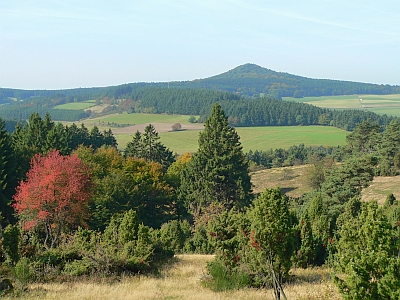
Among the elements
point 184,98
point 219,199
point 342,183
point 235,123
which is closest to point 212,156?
point 219,199

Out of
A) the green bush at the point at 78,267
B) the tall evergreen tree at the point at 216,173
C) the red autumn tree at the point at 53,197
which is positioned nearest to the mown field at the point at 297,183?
the tall evergreen tree at the point at 216,173

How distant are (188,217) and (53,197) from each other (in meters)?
21.5

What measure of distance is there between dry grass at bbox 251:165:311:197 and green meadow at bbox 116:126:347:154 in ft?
81.5

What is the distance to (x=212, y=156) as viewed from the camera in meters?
49.2

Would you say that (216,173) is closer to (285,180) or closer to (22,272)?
(285,180)

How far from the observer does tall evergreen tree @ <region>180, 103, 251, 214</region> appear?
47469 mm

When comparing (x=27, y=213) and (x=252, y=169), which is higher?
(x=27, y=213)

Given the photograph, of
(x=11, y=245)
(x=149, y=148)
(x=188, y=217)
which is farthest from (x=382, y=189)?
(x=11, y=245)

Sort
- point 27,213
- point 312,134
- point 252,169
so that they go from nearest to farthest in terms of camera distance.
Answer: point 27,213 < point 252,169 < point 312,134

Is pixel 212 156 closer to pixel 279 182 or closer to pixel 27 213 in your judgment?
pixel 27 213

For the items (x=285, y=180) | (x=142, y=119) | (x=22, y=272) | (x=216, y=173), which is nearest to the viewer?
(x=22, y=272)

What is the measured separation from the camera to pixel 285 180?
75188 millimetres

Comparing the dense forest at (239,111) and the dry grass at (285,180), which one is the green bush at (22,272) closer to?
the dry grass at (285,180)

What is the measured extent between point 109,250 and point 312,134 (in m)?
116
